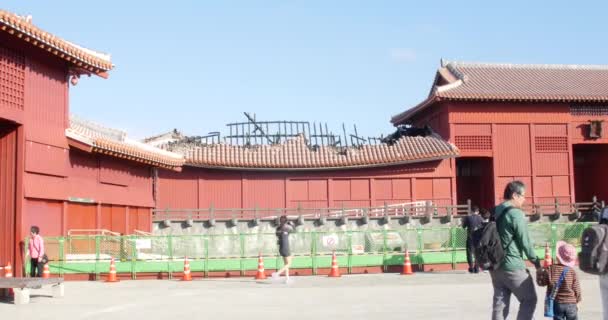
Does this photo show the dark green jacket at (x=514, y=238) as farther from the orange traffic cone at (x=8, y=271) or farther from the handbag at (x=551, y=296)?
the orange traffic cone at (x=8, y=271)

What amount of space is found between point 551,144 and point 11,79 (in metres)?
28.5

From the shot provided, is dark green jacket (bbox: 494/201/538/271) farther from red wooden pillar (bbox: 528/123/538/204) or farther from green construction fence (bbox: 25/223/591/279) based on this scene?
red wooden pillar (bbox: 528/123/538/204)

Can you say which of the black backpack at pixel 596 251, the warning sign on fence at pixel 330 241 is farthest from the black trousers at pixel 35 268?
the black backpack at pixel 596 251

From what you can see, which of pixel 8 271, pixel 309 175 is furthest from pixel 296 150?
pixel 8 271

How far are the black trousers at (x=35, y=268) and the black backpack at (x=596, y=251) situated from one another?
14.5 m

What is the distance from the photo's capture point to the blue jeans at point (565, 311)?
8.85 m

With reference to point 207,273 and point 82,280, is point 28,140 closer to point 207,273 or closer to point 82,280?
point 82,280

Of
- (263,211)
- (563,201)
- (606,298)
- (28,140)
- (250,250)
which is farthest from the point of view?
(563,201)

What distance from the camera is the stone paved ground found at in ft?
44.0

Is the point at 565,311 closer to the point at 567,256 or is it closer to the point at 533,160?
the point at 567,256

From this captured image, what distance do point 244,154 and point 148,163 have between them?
6.65 meters

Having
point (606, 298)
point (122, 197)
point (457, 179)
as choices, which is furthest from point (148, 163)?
point (606, 298)

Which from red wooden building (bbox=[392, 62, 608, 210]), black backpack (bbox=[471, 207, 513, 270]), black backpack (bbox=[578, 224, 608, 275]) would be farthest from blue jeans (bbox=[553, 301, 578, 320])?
red wooden building (bbox=[392, 62, 608, 210])

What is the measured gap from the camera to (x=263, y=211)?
3612 centimetres
